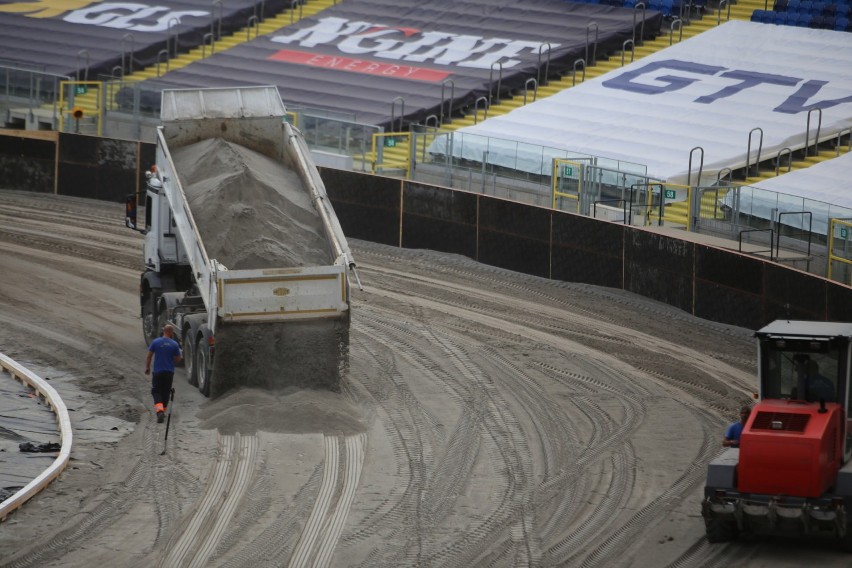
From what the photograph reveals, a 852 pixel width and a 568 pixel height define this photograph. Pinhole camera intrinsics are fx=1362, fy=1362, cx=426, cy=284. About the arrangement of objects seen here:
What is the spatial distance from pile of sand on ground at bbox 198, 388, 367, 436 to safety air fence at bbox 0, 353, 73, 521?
Answer: 5.82 ft

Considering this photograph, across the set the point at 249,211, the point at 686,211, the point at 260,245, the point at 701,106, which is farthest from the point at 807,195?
the point at 260,245

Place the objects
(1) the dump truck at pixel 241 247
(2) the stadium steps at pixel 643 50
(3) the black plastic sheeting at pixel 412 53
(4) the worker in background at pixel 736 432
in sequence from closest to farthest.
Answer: (4) the worker in background at pixel 736 432 → (1) the dump truck at pixel 241 247 → (2) the stadium steps at pixel 643 50 → (3) the black plastic sheeting at pixel 412 53

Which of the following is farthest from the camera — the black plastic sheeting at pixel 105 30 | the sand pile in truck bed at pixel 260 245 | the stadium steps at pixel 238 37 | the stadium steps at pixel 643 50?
the stadium steps at pixel 238 37

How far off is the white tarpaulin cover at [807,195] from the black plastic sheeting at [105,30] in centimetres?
2253

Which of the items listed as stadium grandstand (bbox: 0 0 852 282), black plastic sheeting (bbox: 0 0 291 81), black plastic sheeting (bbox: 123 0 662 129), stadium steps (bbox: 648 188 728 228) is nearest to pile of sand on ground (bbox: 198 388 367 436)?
stadium grandstand (bbox: 0 0 852 282)

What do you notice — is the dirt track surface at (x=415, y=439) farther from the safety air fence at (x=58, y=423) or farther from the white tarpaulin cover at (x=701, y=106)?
the white tarpaulin cover at (x=701, y=106)

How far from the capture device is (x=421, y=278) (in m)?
27.2

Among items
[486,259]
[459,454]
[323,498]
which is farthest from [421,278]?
[323,498]

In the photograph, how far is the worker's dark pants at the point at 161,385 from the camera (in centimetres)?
1773

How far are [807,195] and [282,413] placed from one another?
565 inches

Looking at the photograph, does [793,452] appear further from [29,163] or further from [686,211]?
[29,163]

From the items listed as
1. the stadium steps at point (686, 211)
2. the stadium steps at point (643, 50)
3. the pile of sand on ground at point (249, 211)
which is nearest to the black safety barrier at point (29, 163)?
the stadium steps at point (643, 50)

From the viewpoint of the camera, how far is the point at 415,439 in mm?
17219

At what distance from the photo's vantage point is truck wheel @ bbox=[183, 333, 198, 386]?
63.1ft
